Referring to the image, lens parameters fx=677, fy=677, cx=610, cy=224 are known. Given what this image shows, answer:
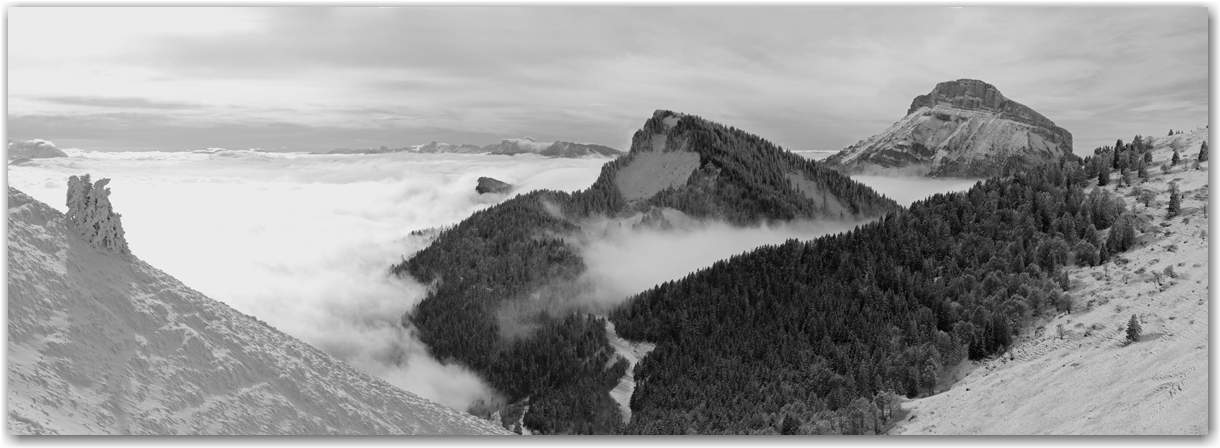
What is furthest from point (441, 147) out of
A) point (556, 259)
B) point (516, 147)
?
point (556, 259)

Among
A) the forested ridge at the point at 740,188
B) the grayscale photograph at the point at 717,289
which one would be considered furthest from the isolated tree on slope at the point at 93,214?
the forested ridge at the point at 740,188

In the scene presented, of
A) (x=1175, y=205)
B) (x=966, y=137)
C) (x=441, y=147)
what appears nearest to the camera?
(x=1175, y=205)

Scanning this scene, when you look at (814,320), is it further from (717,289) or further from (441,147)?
(441,147)

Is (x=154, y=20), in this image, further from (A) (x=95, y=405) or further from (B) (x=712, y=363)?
(B) (x=712, y=363)

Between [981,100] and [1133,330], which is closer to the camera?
[1133,330]

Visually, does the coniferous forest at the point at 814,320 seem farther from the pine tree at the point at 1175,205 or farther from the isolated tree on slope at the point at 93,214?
the isolated tree on slope at the point at 93,214
